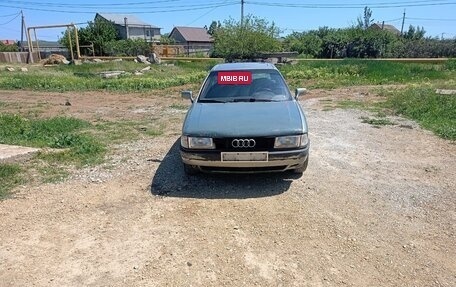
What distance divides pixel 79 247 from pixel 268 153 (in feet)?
6.98

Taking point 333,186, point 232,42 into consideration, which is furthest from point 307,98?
point 232,42

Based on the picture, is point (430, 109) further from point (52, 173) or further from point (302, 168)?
point (52, 173)

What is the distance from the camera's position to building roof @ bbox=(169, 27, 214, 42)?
76.2m

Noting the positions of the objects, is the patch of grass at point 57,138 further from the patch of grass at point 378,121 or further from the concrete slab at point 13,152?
the patch of grass at point 378,121

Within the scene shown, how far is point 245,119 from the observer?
4.15 metres

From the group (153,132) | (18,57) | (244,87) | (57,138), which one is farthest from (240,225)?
(18,57)

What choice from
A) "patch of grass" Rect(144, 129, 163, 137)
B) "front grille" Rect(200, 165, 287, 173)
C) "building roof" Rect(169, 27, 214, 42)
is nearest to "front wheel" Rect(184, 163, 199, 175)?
"front grille" Rect(200, 165, 287, 173)

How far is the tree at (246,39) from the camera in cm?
2558

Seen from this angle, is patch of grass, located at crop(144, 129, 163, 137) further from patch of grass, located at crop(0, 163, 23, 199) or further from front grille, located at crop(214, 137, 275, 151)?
front grille, located at crop(214, 137, 275, 151)

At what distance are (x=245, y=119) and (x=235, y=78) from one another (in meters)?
1.34

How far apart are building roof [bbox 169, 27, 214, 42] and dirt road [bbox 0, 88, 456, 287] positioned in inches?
2926

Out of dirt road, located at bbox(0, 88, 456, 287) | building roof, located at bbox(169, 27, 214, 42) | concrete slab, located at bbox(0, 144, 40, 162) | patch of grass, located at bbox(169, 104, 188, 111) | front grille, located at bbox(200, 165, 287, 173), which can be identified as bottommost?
dirt road, located at bbox(0, 88, 456, 287)

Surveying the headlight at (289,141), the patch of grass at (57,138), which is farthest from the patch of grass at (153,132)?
the headlight at (289,141)

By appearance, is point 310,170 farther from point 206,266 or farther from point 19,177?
point 19,177
